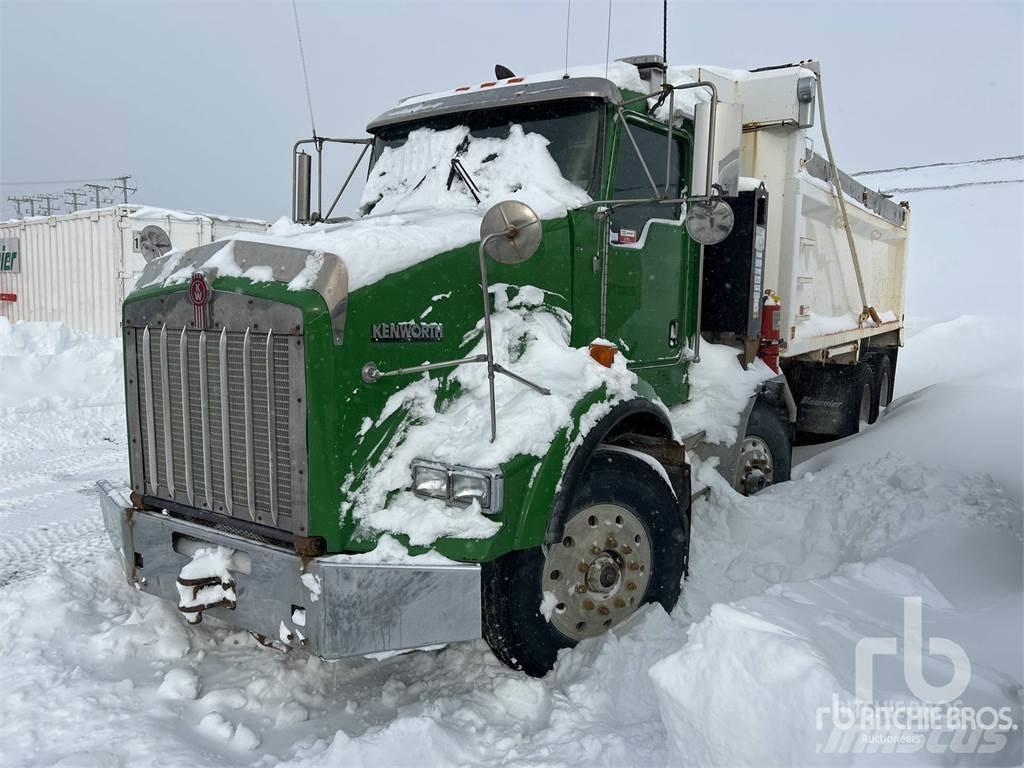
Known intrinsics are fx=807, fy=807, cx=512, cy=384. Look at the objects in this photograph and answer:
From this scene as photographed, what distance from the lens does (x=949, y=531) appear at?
454cm

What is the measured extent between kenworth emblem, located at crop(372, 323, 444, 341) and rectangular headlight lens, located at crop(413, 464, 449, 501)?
20.5 inches

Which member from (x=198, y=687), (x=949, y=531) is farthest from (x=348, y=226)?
(x=949, y=531)

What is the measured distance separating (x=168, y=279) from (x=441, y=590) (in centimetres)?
181

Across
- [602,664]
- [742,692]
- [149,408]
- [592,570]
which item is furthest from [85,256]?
[742,692]

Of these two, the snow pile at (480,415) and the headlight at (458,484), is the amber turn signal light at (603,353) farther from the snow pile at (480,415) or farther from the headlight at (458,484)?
the headlight at (458,484)

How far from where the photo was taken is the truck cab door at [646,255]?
13.8 feet

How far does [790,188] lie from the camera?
19.5ft

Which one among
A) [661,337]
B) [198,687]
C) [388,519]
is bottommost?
[198,687]

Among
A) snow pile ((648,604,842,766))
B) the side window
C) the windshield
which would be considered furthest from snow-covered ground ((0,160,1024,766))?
the windshield

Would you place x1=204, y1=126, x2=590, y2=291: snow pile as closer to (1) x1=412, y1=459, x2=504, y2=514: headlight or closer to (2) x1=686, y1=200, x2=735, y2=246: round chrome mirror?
(2) x1=686, y1=200, x2=735, y2=246: round chrome mirror

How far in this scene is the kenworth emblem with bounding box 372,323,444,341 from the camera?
3158 millimetres

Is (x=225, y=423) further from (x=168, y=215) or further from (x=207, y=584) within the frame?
(x=168, y=215)

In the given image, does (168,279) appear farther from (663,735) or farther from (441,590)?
(663,735)

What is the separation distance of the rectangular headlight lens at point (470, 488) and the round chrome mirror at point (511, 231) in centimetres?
87
